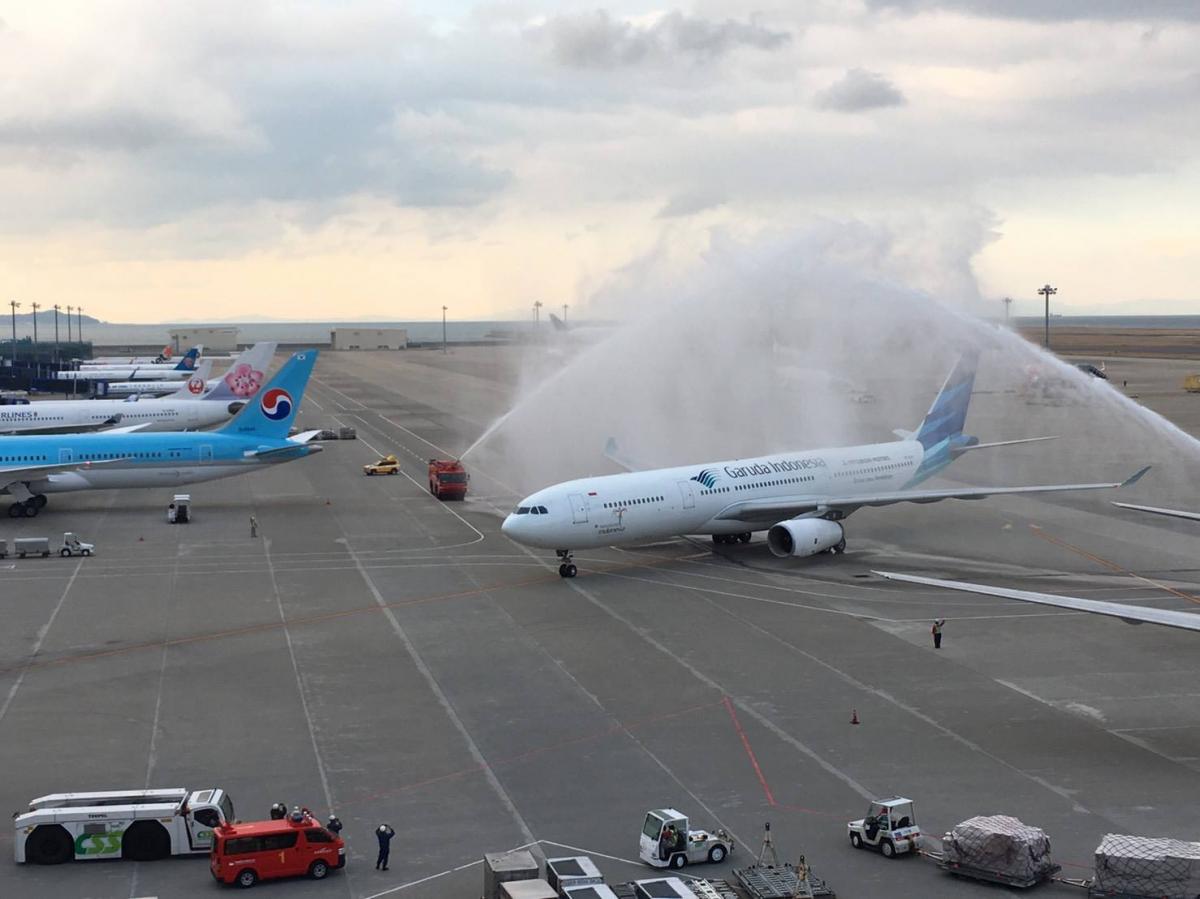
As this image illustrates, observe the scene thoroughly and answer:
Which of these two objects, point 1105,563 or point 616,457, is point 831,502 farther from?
point 616,457

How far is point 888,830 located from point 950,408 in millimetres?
45562

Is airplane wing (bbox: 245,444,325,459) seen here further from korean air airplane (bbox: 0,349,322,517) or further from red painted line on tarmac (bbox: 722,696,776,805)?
red painted line on tarmac (bbox: 722,696,776,805)

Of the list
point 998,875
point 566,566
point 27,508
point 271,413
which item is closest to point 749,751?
point 998,875

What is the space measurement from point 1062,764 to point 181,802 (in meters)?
21.7

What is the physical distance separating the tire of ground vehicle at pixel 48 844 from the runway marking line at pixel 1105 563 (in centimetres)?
4190

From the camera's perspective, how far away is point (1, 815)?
1196 inches

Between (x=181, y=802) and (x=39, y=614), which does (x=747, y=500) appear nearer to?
(x=39, y=614)

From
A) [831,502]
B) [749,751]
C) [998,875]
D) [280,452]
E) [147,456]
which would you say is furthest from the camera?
[280,452]

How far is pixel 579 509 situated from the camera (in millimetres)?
55344

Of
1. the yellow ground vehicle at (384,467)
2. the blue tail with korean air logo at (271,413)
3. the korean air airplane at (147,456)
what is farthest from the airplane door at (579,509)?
the yellow ground vehicle at (384,467)

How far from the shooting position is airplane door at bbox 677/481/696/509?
2319 inches

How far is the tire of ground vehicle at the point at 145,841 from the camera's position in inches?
1109

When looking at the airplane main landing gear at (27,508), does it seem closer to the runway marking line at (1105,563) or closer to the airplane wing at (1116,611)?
the runway marking line at (1105,563)

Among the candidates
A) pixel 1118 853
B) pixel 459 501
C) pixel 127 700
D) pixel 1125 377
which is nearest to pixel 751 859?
pixel 1118 853
